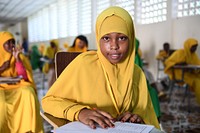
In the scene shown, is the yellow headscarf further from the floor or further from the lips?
the lips

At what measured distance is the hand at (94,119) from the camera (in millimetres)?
742

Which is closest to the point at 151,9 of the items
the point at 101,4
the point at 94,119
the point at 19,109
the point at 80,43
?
the point at 101,4

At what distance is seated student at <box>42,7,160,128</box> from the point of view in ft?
3.05

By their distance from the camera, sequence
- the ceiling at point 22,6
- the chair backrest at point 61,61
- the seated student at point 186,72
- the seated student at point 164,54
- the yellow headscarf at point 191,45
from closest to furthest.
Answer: the chair backrest at point 61,61 → the yellow headscarf at point 191,45 → the seated student at point 186,72 → the seated student at point 164,54 → the ceiling at point 22,6

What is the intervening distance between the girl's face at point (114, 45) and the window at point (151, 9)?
1.56 ft

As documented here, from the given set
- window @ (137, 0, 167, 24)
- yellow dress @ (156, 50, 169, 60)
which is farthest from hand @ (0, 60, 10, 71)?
yellow dress @ (156, 50, 169, 60)

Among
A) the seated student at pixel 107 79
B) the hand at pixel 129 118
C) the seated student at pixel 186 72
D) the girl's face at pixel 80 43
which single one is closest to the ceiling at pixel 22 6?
the girl's face at pixel 80 43

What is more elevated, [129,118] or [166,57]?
[166,57]

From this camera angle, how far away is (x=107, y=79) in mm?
971

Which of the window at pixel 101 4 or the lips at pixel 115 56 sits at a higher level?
the window at pixel 101 4

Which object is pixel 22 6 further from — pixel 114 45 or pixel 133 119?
pixel 133 119

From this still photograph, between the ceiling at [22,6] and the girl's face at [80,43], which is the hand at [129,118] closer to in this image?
the girl's face at [80,43]

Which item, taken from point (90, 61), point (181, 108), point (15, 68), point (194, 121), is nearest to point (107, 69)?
point (90, 61)

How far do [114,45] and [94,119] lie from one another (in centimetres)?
30
